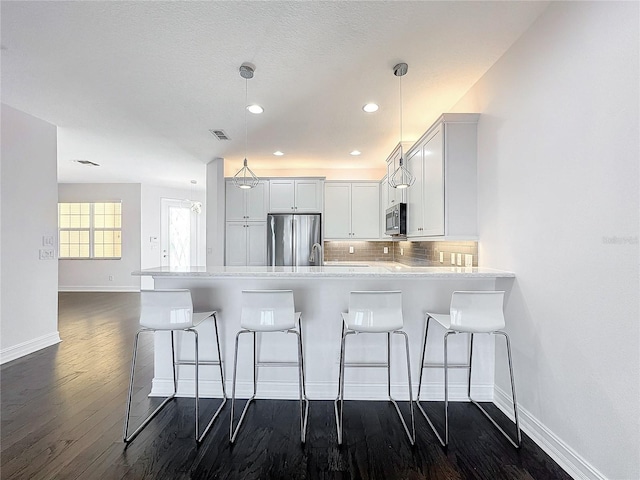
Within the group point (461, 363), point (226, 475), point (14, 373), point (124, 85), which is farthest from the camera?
point (14, 373)

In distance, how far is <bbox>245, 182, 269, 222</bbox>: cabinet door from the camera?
520cm

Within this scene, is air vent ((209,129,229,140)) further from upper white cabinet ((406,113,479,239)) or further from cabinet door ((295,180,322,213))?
upper white cabinet ((406,113,479,239))

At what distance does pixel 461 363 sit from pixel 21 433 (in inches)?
126

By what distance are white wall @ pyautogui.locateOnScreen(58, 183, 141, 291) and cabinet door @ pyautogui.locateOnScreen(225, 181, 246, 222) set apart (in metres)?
3.62

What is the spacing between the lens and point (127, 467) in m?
1.73

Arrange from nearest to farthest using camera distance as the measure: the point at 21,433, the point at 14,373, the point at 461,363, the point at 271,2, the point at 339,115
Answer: the point at 271,2, the point at 21,433, the point at 461,363, the point at 14,373, the point at 339,115

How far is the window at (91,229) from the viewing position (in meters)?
7.43

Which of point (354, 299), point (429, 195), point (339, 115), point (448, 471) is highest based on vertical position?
point (339, 115)

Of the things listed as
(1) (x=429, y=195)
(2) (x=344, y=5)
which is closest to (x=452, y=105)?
(1) (x=429, y=195)

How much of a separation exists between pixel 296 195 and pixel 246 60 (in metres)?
2.95

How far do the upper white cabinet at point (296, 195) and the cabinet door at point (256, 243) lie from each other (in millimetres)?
461

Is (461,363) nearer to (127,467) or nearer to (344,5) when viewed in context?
(127,467)

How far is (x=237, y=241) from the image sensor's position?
5207 mm

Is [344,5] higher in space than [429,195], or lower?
higher
